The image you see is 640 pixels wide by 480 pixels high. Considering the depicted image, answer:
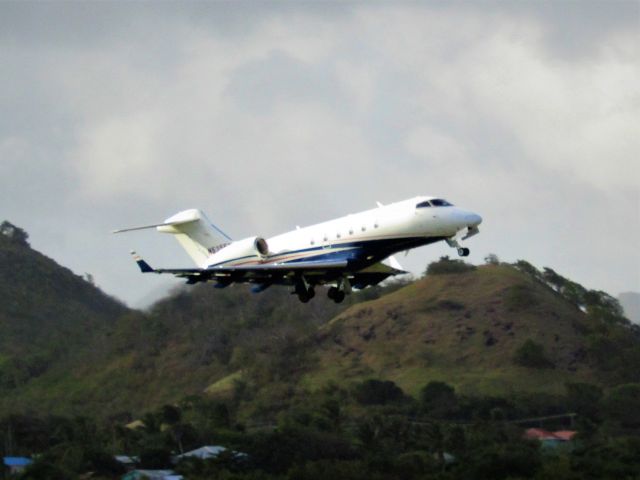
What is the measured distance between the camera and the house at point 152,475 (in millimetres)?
65188

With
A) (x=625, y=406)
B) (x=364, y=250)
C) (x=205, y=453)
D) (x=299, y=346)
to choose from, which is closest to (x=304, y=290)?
(x=364, y=250)

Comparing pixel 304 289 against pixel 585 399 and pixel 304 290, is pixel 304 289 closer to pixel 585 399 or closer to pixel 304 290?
pixel 304 290

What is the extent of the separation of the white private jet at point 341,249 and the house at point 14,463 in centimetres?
2075

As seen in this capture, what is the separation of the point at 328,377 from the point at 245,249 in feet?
124

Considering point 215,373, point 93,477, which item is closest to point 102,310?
point 215,373

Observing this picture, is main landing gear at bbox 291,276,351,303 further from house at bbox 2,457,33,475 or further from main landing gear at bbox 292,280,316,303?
house at bbox 2,457,33,475

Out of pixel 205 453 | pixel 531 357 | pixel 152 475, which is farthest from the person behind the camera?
pixel 531 357

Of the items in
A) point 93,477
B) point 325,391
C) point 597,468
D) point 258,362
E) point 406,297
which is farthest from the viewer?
point 406,297

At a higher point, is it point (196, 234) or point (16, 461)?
point (196, 234)

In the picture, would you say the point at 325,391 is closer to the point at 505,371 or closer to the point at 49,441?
the point at 505,371

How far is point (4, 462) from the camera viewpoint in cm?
7188

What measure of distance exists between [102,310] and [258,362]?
50.6 ft

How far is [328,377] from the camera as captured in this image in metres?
91.2

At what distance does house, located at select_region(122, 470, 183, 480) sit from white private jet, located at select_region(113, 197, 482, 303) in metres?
13.7
